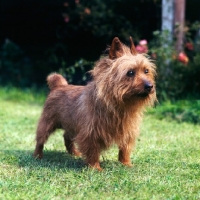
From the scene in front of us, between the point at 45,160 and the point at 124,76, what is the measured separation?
57.0 inches

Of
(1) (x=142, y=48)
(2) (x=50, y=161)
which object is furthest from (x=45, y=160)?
(1) (x=142, y=48)

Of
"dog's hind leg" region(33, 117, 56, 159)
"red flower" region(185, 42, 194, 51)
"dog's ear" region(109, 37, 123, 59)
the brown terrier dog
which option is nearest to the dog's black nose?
the brown terrier dog

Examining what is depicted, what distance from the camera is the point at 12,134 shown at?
731cm

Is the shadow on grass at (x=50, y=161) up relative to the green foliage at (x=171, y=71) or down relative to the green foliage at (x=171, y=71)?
down

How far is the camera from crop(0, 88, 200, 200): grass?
410cm

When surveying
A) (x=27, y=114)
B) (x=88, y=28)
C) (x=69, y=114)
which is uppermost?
(x=88, y=28)

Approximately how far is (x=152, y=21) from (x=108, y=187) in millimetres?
8513

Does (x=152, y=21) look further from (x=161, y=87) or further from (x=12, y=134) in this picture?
(x=12, y=134)

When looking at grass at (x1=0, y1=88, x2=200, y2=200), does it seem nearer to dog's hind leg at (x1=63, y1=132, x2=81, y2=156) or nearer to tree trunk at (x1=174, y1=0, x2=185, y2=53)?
dog's hind leg at (x1=63, y1=132, x2=81, y2=156)

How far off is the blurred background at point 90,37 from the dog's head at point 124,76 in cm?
456

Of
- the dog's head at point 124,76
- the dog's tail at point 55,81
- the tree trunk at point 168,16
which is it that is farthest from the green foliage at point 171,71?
the dog's head at point 124,76

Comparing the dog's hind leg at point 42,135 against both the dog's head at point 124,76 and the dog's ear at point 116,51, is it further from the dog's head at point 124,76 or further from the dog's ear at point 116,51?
the dog's ear at point 116,51

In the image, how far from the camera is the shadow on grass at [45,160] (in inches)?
206

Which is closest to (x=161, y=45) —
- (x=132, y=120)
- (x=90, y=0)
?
(x=90, y=0)
